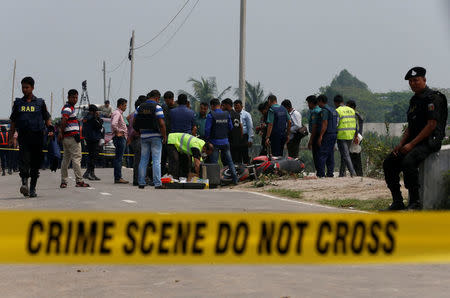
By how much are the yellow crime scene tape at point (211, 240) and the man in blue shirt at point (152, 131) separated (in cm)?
896

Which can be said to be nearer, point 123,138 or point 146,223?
point 146,223

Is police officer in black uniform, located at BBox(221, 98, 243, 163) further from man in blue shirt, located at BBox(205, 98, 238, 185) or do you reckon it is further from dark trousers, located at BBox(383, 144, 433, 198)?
dark trousers, located at BBox(383, 144, 433, 198)

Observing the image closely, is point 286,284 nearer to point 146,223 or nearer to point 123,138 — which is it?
point 146,223

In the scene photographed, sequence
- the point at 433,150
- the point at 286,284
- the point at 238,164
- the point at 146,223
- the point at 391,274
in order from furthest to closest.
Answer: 1. the point at 238,164
2. the point at 433,150
3. the point at 146,223
4. the point at 391,274
5. the point at 286,284

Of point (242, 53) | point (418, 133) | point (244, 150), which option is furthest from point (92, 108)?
point (418, 133)

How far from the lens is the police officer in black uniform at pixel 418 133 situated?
1059 centimetres

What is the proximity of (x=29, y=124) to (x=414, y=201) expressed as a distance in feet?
20.1

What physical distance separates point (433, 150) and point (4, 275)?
6236 mm

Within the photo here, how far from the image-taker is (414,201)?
1094cm

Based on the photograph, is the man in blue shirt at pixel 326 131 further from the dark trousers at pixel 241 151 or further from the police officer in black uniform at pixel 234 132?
the dark trousers at pixel 241 151

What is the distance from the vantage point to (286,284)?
18.7ft

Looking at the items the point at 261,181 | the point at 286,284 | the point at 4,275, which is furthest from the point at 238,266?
the point at 261,181

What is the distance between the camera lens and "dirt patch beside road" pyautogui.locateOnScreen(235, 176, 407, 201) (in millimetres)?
13883

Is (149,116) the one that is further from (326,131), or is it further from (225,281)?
(225,281)
